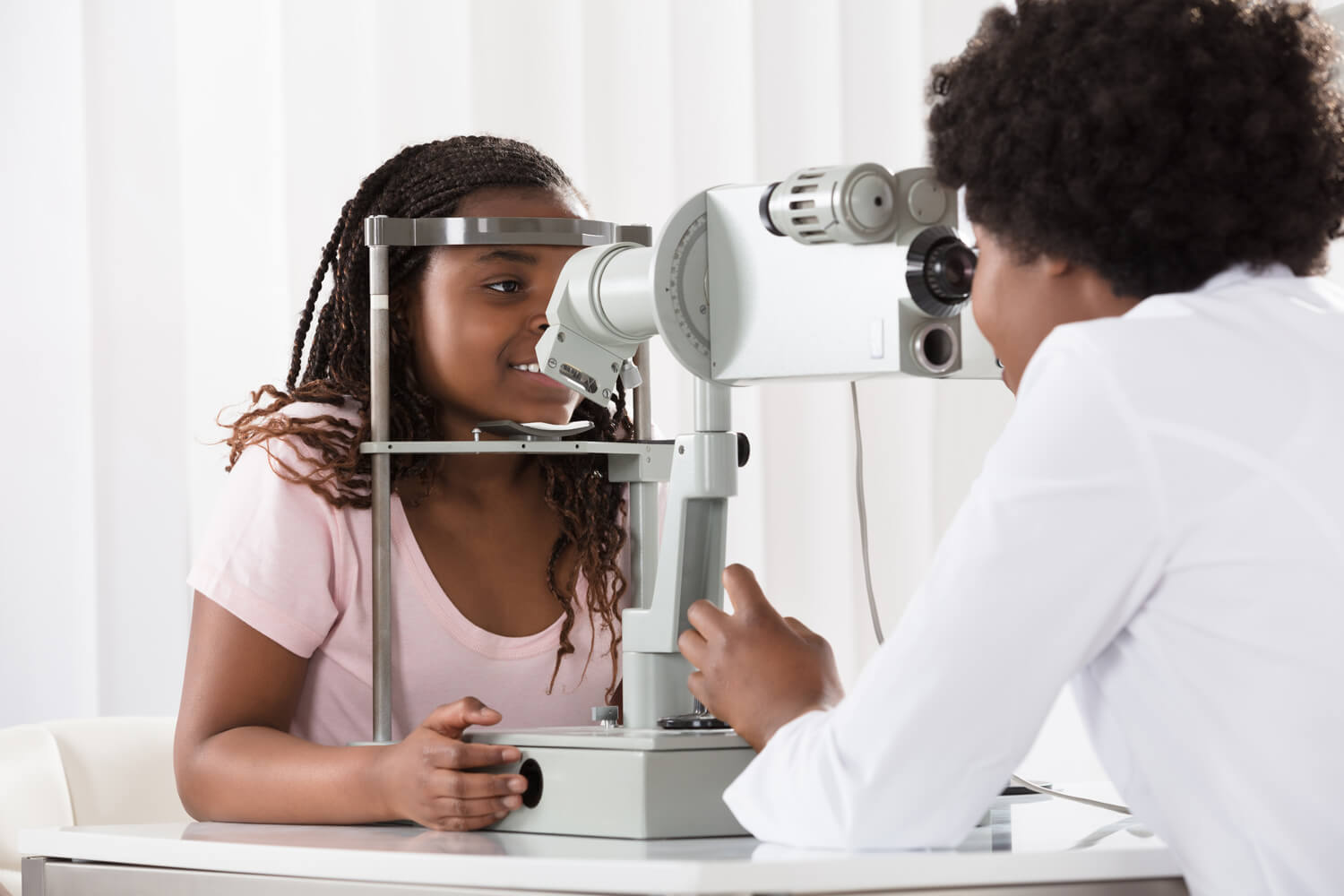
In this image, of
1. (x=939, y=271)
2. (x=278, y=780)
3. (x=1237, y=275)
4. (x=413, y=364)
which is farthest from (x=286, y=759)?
(x=1237, y=275)

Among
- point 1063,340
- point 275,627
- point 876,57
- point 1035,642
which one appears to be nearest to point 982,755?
point 1035,642

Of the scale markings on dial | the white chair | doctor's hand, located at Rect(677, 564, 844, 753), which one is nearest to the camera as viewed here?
doctor's hand, located at Rect(677, 564, 844, 753)

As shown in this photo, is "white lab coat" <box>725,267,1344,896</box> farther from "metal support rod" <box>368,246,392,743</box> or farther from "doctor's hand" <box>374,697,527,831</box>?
"metal support rod" <box>368,246,392,743</box>

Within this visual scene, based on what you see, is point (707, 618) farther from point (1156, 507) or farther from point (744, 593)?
point (1156, 507)

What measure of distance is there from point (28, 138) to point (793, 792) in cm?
170

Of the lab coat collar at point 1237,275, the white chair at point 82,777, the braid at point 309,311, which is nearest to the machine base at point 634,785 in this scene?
the lab coat collar at point 1237,275

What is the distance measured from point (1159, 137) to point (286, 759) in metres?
0.70

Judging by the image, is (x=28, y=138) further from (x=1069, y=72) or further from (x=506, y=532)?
(x=1069, y=72)

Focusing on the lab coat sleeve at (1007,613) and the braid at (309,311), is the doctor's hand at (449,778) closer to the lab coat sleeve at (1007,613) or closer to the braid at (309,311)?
the lab coat sleeve at (1007,613)

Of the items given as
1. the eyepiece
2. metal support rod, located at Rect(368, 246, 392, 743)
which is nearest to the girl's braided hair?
metal support rod, located at Rect(368, 246, 392, 743)

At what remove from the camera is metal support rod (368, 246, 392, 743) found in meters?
1.10

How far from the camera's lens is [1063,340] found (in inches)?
27.8

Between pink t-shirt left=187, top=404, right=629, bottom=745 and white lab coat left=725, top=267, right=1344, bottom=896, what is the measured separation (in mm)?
572

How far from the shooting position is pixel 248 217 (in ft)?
6.88
